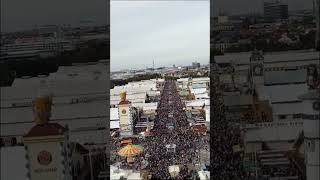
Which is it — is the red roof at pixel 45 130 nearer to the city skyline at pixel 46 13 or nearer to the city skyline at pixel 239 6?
the city skyline at pixel 46 13

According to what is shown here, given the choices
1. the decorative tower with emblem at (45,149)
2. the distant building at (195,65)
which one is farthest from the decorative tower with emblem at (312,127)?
the distant building at (195,65)

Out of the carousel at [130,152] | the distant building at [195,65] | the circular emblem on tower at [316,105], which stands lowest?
the carousel at [130,152]

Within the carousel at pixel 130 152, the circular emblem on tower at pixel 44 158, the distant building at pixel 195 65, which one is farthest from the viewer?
the carousel at pixel 130 152

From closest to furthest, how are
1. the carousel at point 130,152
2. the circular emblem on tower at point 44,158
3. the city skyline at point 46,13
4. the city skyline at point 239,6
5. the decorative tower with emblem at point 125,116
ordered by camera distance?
the circular emblem on tower at point 44,158
the city skyline at point 46,13
the city skyline at point 239,6
the decorative tower with emblem at point 125,116
the carousel at point 130,152

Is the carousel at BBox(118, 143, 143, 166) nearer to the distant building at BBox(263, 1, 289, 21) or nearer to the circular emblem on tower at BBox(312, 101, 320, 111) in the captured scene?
the distant building at BBox(263, 1, 289, 21)

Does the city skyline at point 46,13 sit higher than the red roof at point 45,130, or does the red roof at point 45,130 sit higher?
the city skyline at point 46,13

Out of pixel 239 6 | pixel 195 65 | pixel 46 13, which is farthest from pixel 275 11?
pixel 195 65

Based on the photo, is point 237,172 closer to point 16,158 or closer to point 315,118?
point 315,118

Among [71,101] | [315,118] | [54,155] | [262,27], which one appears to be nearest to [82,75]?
[71,101]

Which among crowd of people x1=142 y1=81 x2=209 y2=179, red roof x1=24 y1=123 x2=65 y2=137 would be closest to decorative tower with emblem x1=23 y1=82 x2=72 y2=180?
red roof x1=24 y1=123 x2=65 y2=137
